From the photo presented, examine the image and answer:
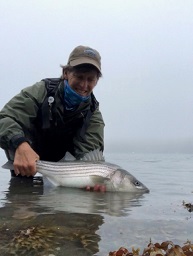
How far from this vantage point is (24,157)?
231 inches

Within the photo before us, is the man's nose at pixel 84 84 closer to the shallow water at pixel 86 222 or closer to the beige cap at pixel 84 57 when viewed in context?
the beige cap at pixel 84 57

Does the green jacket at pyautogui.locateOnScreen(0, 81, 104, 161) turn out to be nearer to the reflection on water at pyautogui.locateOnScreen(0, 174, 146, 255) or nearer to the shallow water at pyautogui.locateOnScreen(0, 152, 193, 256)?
the reflection on water at pyautogui.locateOnScreen(0, 174, 146, 255)

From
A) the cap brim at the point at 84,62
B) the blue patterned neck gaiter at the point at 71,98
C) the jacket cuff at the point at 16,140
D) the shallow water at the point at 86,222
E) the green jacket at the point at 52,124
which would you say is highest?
the cap brim at the point at 84,62

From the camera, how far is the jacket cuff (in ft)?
19.9

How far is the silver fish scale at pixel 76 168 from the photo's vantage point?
6469 mm

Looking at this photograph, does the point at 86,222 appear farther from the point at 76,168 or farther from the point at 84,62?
the point at 84,62

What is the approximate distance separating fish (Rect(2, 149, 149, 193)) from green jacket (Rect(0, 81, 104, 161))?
2.76ft

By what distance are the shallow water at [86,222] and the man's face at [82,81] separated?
6.84 feet

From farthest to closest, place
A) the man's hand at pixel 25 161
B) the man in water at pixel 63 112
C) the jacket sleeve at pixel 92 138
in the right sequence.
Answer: the jacket sleeve at pixel 92 138 < the man in water at pixel 63 112 < the man's hand at pixel 25 161

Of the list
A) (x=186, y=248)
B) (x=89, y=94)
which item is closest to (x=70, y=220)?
(x=186, y=248)

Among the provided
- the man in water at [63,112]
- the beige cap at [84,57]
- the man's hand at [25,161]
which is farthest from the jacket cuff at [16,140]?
the beige cap at [84,57]

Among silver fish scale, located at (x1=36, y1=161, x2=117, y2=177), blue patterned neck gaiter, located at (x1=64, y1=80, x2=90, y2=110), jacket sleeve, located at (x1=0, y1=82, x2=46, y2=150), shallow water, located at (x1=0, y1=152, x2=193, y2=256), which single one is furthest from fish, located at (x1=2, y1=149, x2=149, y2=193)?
blue patterned neck gaiter, located at (x1=64, y1=80, x2=90, y2=110)

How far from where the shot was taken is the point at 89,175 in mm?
6539

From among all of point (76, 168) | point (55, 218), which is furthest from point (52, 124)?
point (55, 218)
